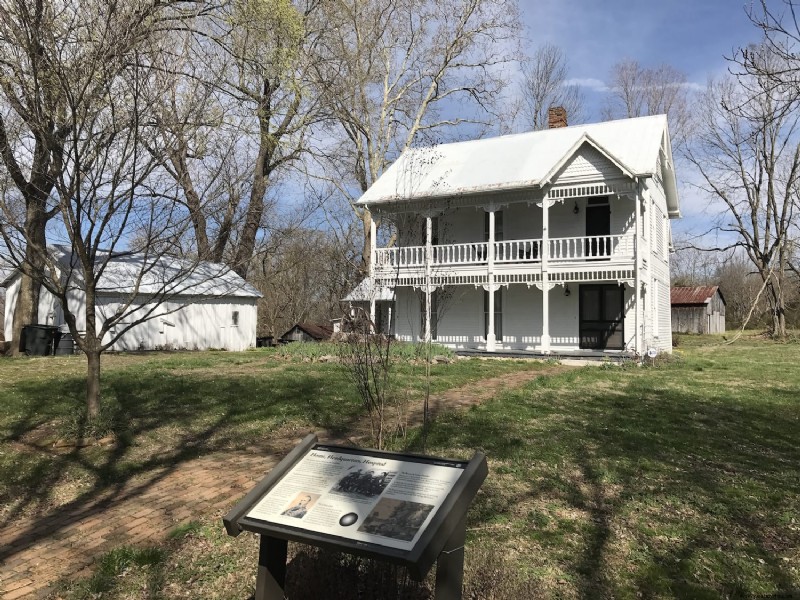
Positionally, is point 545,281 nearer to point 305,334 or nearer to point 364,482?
point 305,334

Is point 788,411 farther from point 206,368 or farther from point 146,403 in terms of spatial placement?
point 206,368

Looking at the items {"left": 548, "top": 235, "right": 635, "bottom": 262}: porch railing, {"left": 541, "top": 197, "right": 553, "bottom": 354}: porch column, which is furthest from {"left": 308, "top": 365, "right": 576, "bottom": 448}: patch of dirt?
{"left": 548, "top": 235, "right": 635, "bottom": 262}: porch railing

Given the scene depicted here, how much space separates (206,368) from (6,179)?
843cm

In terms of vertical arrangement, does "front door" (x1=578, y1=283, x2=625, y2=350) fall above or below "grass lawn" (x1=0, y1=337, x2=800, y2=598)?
above

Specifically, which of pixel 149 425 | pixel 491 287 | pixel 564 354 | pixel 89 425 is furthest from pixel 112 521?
pixel 491 287

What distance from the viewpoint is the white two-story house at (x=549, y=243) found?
58.2 feet

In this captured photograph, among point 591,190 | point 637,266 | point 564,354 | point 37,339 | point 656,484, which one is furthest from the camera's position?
point 37,339

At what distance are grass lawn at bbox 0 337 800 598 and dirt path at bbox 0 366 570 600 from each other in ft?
0.71

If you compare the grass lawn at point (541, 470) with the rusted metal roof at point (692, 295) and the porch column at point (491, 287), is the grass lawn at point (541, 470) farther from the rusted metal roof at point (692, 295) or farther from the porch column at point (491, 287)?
the rusted metal roof at point (692, 295)

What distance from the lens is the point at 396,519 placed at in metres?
2.52

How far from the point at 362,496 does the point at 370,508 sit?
11 centimetres

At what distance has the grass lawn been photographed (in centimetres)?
357

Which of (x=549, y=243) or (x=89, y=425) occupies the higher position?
(x=549, y=243)

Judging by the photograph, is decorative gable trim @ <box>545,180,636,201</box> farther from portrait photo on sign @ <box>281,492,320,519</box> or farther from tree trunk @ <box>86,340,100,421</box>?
portrait photo on sign @ <box>281,492,320,519</box>
